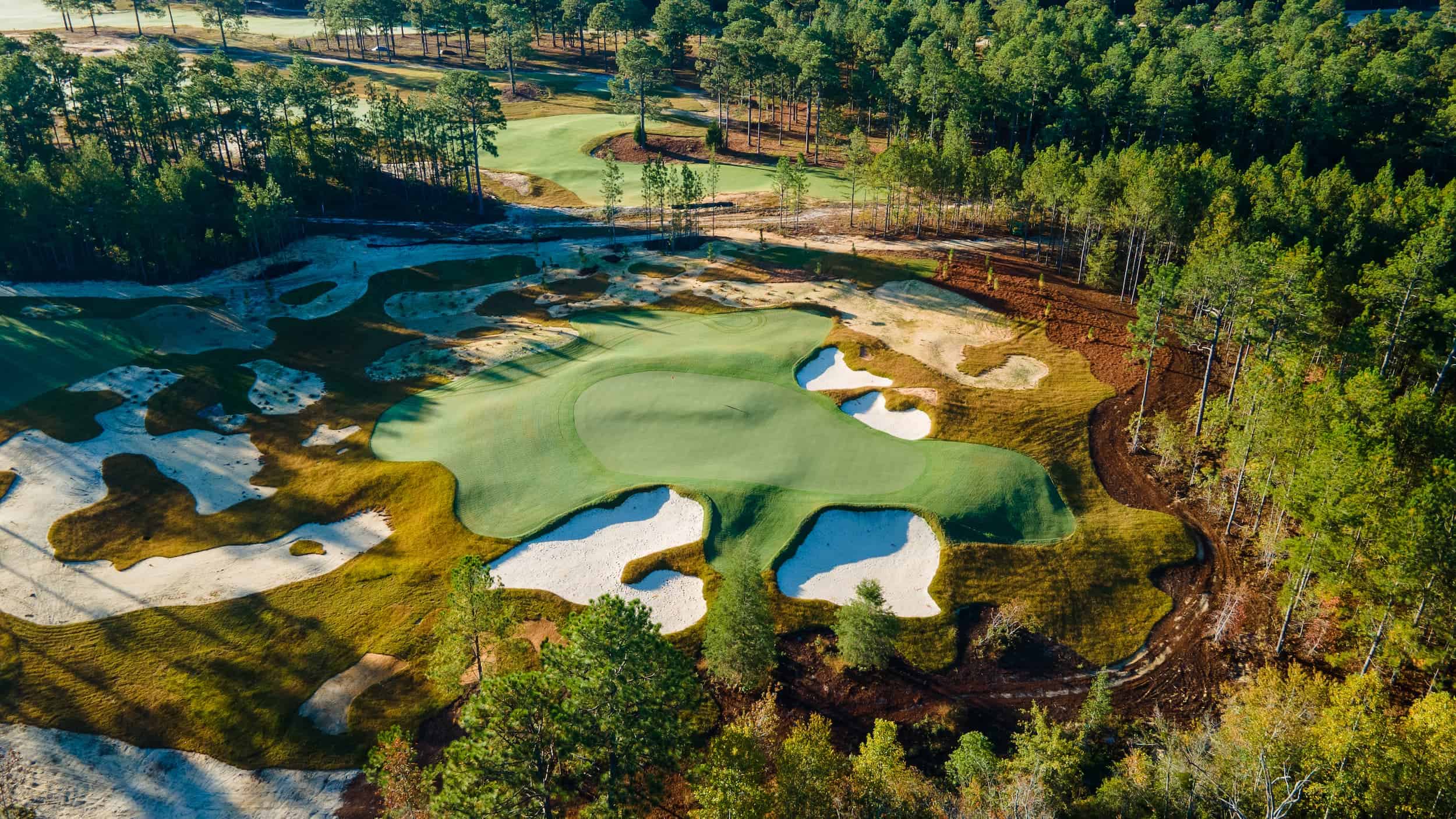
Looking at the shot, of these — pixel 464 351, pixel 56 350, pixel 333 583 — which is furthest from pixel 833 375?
pixel 56 350

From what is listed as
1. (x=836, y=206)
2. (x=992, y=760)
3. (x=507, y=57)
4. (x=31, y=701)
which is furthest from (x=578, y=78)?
(x=992, y=760)

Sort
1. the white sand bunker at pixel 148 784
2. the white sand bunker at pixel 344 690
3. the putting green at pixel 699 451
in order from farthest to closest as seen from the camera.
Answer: the putting green at pixel 699 451 → the white sand bunker at pixel 344 690 → the white sand bunker at pixel 148 784

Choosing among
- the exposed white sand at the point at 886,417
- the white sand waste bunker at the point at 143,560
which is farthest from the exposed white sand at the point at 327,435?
the exposed white sand at the point at 886,417

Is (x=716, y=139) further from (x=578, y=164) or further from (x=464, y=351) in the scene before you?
(x=464, y=351)

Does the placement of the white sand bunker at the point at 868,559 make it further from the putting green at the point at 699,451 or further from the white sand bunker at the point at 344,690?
the white sand bunker at the point at 344,690

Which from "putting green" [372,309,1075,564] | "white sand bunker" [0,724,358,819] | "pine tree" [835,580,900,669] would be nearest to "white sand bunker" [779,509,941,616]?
"putting green" [372,309,1075,564]

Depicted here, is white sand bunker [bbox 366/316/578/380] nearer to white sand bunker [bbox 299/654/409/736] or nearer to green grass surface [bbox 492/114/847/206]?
white sand bunker [bbox 299/654/409/736]

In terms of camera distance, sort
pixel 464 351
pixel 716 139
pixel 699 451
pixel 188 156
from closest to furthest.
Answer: pixel 699 451, pixel 464 351, pixel 188 156, pixel 716 139

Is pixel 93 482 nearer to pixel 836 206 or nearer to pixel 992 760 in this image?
pixel 992 760
